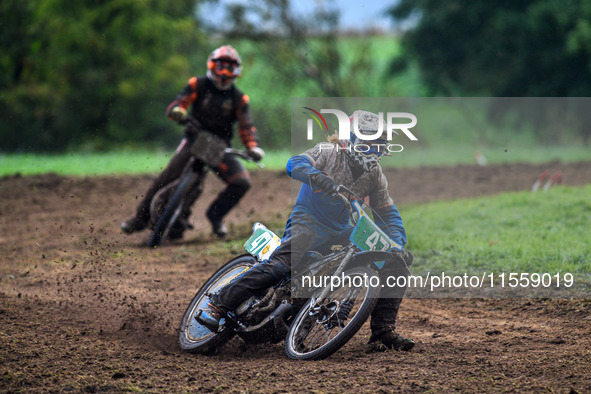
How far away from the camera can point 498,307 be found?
775 centimetres

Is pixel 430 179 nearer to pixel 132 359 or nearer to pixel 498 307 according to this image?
pixel 498 307

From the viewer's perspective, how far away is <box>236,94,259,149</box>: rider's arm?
11.2 m

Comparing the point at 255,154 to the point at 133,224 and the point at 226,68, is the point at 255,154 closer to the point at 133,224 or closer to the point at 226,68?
the point at 226,68

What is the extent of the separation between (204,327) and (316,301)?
48.5 inches

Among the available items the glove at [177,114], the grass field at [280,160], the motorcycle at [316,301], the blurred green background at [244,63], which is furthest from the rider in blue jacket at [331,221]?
the blurred green background at [244,63]

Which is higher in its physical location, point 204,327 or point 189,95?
point 189,95

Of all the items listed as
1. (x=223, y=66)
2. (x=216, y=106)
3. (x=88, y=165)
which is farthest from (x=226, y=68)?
(x=88, y=165)

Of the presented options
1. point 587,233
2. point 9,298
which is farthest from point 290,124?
point 9,298

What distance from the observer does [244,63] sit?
30906 mm

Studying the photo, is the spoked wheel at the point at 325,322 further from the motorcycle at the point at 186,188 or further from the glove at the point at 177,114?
the glove at the point at 177,114

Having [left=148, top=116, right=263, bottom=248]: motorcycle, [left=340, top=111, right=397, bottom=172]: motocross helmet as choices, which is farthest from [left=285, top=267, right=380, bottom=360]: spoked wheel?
[left=148, top=116, right=263, bottom=248]: motorcycle

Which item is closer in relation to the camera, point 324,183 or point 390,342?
point 324,183

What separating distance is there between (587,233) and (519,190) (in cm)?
502

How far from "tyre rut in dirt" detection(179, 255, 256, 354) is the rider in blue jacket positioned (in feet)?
1.13
